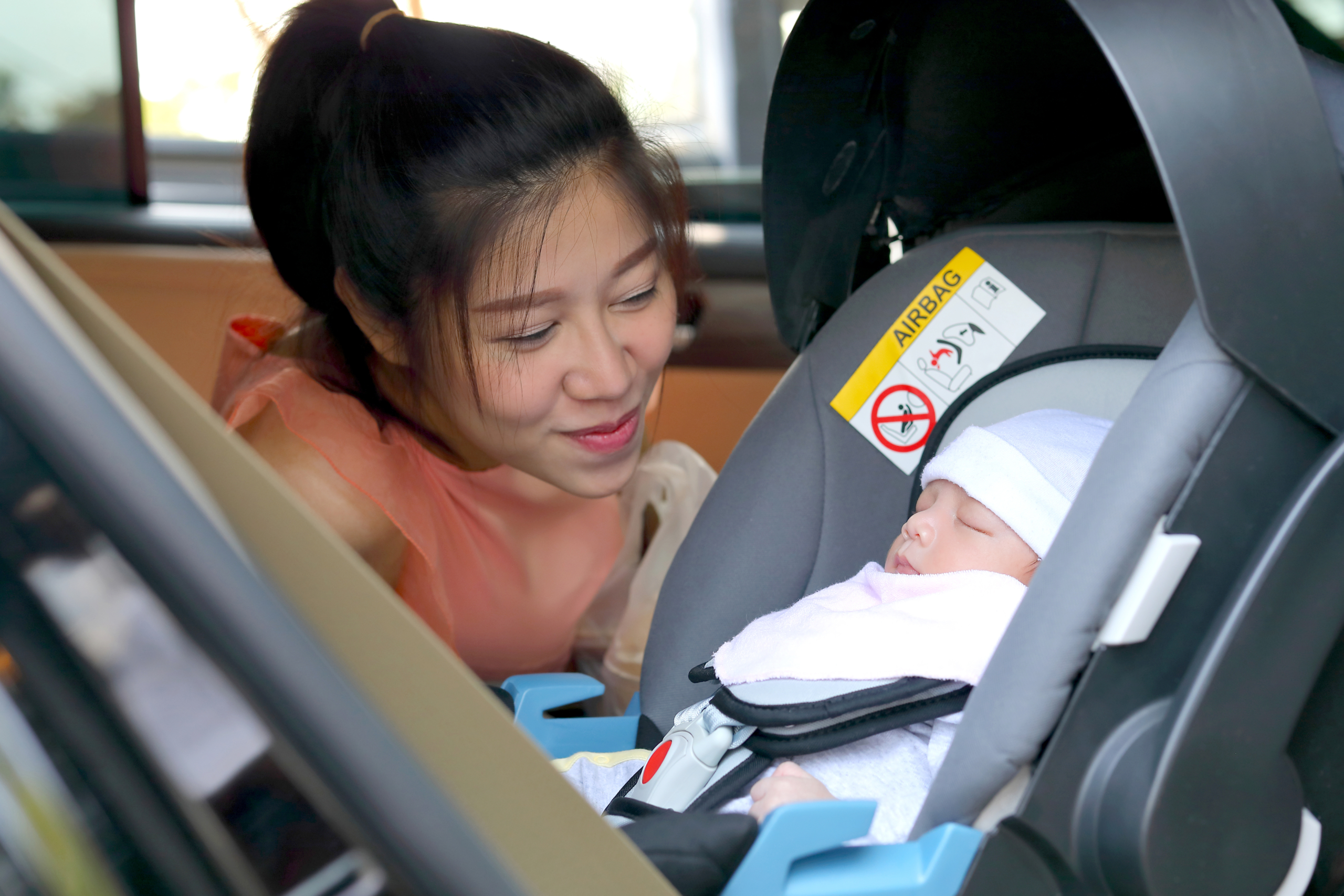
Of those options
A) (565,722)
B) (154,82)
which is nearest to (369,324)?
(565,722)

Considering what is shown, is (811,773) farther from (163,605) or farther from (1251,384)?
(163,605)

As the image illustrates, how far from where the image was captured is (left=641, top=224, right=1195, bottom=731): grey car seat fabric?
1.00 meters

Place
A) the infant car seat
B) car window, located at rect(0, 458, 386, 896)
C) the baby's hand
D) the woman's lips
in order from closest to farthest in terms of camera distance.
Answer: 1. car window, located at rect(0, 458, 386, 896)
2. the infant car seat
3. the baby's hand
4. the woman's lips

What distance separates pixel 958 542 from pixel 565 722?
0.42m

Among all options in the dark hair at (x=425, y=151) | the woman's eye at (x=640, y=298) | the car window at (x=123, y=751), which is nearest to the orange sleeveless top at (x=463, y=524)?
the dark hair at (x=425, y=151)

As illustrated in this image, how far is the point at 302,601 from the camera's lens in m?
0.46

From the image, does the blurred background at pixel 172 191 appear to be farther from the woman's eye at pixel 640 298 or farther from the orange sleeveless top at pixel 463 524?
the woman's eye at pixel 640 298

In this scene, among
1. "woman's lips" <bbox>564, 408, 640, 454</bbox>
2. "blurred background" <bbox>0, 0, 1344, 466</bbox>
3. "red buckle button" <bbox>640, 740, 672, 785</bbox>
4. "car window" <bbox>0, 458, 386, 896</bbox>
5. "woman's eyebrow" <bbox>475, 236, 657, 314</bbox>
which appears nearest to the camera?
"car window" <bbox>0, 458, 386, 896</bbox>

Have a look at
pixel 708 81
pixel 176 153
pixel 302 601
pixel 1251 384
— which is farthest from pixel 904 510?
pixel 708 81

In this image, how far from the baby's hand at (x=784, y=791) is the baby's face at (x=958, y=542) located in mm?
237

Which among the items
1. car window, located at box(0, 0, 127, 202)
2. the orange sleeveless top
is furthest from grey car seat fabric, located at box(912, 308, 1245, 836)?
car window, located at box(0, 0, 127, 202)

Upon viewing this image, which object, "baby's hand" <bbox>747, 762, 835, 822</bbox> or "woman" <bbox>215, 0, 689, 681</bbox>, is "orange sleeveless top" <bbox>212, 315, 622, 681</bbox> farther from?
"baby's hand" <bbox>747, 762, 835, 822</bbox>

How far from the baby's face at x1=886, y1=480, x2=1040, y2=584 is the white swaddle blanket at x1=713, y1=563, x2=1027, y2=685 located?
0.02 meters

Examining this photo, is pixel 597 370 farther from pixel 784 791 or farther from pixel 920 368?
pixel 784 791
